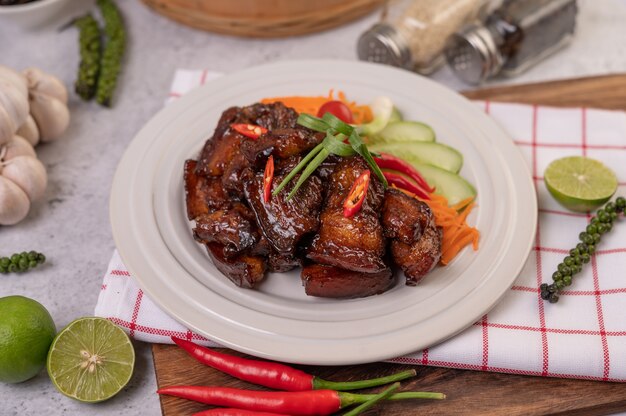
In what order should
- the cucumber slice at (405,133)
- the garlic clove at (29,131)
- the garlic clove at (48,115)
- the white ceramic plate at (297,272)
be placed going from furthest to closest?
the garlic clove at (48,115), the garlic clove at (29,131), the cucumber slice at (405,133), the white ceramic plate at (297,272)

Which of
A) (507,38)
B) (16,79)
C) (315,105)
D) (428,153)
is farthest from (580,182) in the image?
(16,79)

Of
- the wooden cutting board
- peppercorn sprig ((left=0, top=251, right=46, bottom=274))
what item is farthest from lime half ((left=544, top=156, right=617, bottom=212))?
peppercorn sprig ((left=0, top=251, right=46, bottom=274))

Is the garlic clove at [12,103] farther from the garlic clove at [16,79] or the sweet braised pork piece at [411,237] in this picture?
the sweet braised pork piece at [411,237]

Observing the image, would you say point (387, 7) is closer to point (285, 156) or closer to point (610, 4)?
point (610, 4)

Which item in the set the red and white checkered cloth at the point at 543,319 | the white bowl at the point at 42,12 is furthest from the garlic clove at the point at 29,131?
the red and white checkered cloth at the point at 543,319

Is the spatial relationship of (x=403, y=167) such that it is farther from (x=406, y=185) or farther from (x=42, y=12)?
(x=42, y=12)

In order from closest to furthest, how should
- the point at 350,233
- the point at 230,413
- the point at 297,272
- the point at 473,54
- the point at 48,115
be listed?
the point at 230,413
the point at 350,233
the point at 297,272
the point at 48,115
the point at 473,54

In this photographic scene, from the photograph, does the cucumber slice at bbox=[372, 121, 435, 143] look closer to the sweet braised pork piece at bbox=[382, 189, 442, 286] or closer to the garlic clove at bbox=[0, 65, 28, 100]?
the sweet braised pork piece at bbox=[382, 189, 442, 286]

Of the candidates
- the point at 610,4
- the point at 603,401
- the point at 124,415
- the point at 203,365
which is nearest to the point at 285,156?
the point at 203,365
